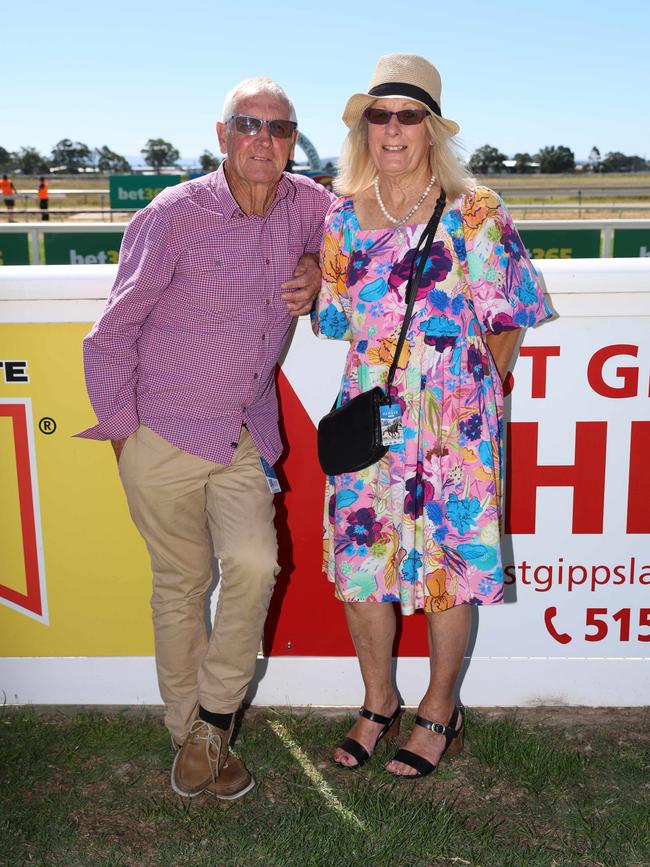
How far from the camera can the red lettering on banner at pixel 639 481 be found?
3.15 metres

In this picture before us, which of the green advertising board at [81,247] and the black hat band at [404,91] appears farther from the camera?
the green advertising board at [81,247]

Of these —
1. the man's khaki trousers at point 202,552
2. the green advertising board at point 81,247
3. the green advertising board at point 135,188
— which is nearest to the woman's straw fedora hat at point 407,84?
the man's khaki trousers at point 202,552

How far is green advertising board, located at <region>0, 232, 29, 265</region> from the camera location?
1084cm

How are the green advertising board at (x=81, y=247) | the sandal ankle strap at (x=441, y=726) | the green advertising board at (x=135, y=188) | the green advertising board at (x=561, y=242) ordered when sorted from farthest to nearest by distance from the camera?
the green advertising board at (x=135, y=188)
the green advertising board at (x=81, y=247)
the green advertising board at (x=561, y=242)
the sandal ankle strap at (x=441, y=726)

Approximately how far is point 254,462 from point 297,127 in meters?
0.99

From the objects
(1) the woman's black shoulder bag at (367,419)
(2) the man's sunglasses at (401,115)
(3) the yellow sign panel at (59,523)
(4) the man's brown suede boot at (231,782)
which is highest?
(2) the man's sunglasses at (401,115)

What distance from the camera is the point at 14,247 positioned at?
1091cm

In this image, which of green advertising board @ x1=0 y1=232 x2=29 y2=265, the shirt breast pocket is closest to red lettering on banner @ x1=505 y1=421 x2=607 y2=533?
the shirt breast pocket

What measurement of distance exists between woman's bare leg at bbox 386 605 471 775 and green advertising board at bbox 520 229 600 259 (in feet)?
25.9

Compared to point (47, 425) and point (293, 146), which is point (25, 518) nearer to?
point (47, 425)

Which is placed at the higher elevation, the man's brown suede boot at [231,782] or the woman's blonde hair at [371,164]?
the woman's blonde hair at [371,164]

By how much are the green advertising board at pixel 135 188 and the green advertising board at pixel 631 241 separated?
12.0 meters

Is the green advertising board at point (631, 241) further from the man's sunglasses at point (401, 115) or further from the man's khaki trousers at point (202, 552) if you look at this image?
the man's khaki trousers at point (202, 552)

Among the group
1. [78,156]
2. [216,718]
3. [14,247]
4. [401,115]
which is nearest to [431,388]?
[401,115]
